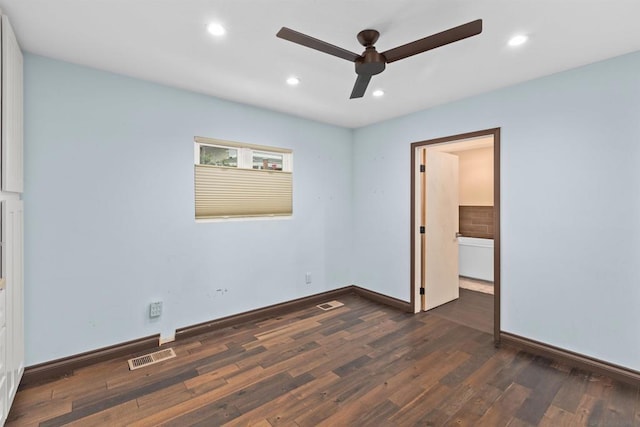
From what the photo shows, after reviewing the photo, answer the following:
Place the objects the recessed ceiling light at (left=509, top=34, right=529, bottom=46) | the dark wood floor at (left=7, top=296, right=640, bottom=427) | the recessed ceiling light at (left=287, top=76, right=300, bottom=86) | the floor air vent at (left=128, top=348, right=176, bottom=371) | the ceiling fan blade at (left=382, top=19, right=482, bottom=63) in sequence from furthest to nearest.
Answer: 1. the recessed ceiling light at (left=287, top=76, right=300, bottom=86)
2. the floor air vent at (left=128, top=348, right=176, bottom=371)
3. the recessed ceiling light at (left=509, top=34, right=529, bottom=46)
4. the dark wood floor at (left=7, top=296, right=640, bottom=427)
5. the ceiling fan blade at (left=382, top=19, right=482, bottom=63)

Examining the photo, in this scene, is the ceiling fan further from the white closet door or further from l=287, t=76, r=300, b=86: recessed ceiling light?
the white closet door

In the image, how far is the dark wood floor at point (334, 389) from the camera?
197cm

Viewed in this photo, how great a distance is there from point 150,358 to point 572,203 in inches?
156

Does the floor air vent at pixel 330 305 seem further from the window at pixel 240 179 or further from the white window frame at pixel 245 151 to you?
the white window frame at pixel 245 151

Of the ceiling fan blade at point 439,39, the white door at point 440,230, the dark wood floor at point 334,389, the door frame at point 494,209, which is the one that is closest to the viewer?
the ceiling fan blade at point 439,39

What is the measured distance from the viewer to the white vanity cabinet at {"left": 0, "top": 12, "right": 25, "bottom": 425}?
1781mm

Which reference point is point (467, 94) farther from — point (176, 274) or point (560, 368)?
point (176, 274)

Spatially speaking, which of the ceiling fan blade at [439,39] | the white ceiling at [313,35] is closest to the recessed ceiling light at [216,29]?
the white ceiling at [313,35]

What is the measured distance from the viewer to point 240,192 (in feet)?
11.6

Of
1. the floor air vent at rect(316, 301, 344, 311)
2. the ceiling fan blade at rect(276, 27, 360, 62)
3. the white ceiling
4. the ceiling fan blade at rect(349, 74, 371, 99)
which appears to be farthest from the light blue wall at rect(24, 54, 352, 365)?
the ceiling fan blade at rect(276, 27, 360, 62)

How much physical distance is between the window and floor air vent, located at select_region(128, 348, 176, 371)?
4.38ft

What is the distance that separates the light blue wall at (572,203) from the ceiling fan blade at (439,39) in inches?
65.3

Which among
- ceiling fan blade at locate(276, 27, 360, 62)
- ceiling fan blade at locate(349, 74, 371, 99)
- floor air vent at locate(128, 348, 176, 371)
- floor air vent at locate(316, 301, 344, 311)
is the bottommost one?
floor air vent at locate(128, 348, 176, 371)

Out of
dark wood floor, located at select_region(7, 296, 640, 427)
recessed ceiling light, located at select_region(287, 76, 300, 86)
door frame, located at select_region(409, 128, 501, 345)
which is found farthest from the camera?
door frame, located at select_region(409, 128, 501, 345)
